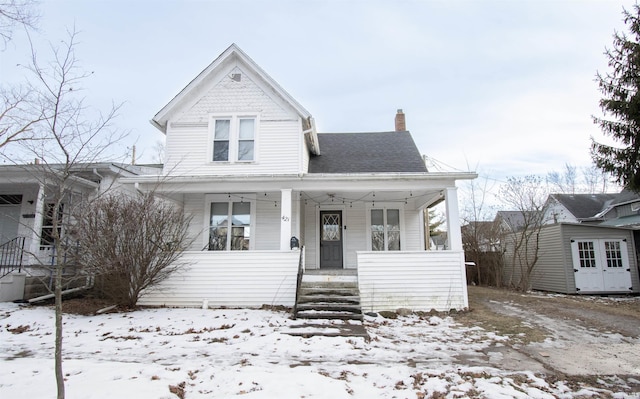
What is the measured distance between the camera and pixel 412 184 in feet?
29.7

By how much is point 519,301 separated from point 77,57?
39.8 ft

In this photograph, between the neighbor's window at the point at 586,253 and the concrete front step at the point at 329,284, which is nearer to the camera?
the concrete front step at the point at 329,284

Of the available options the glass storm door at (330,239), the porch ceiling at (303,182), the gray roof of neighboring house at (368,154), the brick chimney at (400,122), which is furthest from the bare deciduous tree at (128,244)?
the brick chimney at (400,122)

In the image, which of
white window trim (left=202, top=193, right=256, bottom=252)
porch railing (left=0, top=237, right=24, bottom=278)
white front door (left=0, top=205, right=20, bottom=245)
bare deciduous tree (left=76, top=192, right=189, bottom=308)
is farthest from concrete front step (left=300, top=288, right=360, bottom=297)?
white front door (left=0, top=205, right=20, bottom=245)

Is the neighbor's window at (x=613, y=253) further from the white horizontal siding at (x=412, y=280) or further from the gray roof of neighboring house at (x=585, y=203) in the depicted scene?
the gray roof of neighboring house at (x=585, y=203)

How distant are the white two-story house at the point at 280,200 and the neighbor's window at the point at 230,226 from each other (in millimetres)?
31

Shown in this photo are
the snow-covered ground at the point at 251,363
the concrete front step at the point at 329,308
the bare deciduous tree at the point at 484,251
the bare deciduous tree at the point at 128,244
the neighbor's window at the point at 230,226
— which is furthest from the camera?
the bare deciduous tree at the point at 484,251

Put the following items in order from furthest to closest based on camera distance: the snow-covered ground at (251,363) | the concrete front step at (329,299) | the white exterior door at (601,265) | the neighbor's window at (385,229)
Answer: the white exterior door at (601,265)
the neighbor's window at (385,229)
the concrete front step at (329,299)
the snow-covered ground at (251,363)

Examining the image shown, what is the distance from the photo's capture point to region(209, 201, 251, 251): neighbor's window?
1030 cm

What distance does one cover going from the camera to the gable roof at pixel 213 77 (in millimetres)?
10141

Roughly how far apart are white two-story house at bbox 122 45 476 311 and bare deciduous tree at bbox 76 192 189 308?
72 cm

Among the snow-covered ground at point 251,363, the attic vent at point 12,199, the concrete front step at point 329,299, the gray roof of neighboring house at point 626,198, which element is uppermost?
the gray roof of neighboring house at point 626,198

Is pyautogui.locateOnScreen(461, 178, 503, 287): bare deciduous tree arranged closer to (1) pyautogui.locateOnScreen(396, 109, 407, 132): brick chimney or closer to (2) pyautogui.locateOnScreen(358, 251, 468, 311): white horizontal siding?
(1) pyautogui.locateOnScreen(396, 109, 407, 132): brick chimney

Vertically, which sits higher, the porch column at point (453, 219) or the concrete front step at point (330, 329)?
the porch column at point (453, 219)
